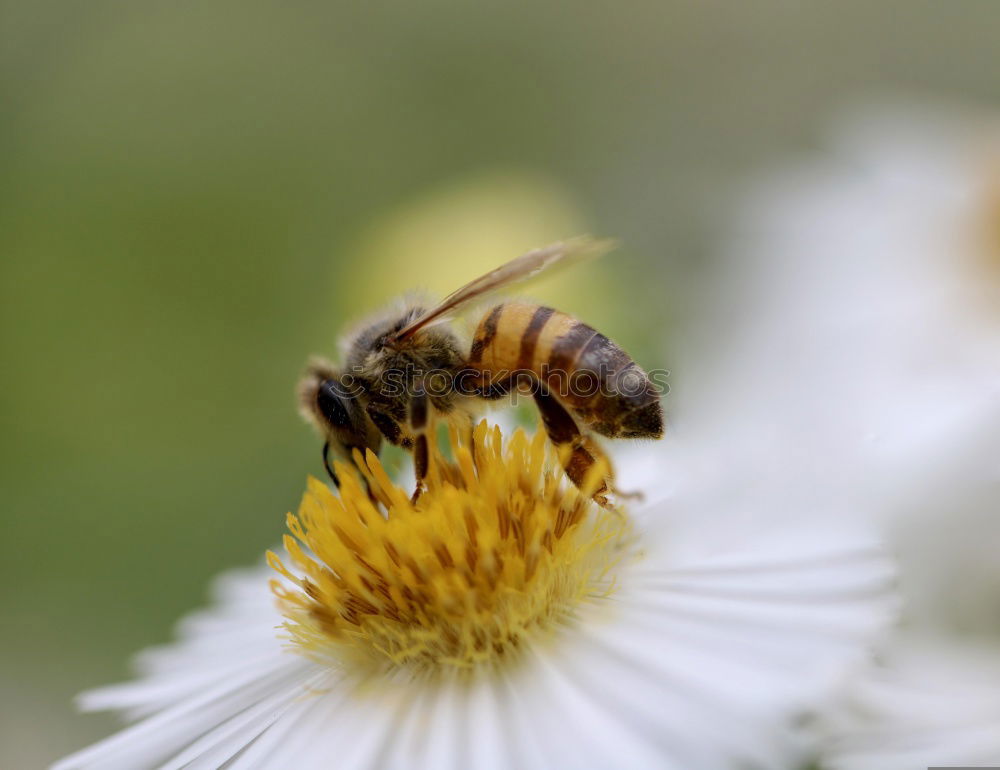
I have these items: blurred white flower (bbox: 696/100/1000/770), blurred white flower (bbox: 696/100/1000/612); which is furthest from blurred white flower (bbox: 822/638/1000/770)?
blurred white flower (bbox: 696/100/1000/612)

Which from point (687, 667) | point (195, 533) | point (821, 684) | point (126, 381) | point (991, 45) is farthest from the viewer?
point (991, 45)

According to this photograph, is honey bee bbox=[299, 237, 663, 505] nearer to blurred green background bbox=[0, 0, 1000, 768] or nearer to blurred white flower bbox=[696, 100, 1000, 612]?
blurred white flower bbox=[696, 100, 1000, 612]

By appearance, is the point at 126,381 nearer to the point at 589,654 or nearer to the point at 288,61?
the point at 288,61

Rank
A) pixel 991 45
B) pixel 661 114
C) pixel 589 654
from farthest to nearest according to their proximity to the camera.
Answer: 1. pixel 661 114
2. pixel 991 45
3. pixel 589 654

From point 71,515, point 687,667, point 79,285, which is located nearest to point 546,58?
point 79,285

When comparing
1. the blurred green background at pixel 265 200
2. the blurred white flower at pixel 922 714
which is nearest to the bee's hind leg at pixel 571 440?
the blurred white flower at pixel 922 714

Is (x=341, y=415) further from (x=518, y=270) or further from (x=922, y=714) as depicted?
(x=922, y=714)
